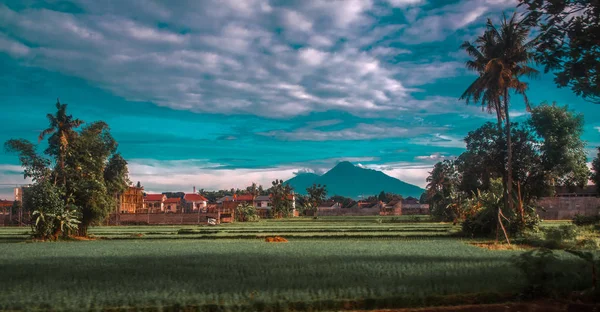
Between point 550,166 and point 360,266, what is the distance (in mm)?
43712

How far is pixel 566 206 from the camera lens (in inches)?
2586

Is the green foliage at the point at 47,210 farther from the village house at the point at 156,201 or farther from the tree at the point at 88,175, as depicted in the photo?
the village house at the point at 156,201

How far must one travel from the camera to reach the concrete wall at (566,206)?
6347 centimetres

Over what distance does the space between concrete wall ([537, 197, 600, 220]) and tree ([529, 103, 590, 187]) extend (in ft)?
44.9

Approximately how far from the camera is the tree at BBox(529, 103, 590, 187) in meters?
48.1

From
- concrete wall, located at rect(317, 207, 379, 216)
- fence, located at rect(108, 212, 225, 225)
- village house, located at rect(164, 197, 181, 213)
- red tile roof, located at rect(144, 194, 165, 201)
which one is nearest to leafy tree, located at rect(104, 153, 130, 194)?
fence, located at rect(108, 212, 225, 225)

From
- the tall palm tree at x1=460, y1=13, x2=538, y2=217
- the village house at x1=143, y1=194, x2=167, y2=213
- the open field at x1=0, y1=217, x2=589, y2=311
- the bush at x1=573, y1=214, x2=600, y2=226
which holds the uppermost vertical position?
the tall palm tree at x1=460, y1=13, x2=538, y2=217

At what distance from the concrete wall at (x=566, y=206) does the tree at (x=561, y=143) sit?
539 inches

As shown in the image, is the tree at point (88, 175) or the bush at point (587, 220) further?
the bush at point (587, 220)

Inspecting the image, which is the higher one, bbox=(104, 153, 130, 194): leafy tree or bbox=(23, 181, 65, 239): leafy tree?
bbox=(104, 153, 130, 194): leafy tree

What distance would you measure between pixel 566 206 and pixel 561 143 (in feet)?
71.9

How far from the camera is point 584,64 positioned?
1134cm

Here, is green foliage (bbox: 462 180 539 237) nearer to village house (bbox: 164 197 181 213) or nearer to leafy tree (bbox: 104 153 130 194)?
leafy tree (bbox: 104 153 130 194)

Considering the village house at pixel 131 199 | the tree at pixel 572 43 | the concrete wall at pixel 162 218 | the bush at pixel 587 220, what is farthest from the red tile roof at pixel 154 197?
the tree at pixel 572 43
